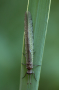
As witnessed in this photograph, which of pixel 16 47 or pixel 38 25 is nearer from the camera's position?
→ pixel 38 25

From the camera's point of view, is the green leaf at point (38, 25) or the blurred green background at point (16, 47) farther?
the blurred green background at point (16, 47)

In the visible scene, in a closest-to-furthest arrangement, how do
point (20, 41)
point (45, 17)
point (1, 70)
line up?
point (45, 17), point (1, 70), point (20, 41)

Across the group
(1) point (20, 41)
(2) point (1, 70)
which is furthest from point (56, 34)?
(2) point (1, 70)

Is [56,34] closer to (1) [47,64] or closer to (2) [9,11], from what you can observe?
(1) [47,64]

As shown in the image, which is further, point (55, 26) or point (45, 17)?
point (55, 26)

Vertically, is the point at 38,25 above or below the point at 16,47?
above

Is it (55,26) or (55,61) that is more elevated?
(55,26)

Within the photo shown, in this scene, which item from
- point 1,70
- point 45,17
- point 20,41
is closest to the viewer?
point 45,17

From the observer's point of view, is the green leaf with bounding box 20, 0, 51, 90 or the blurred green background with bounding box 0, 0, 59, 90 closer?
the green leaf with bounding box 20, 0, 51, 90
